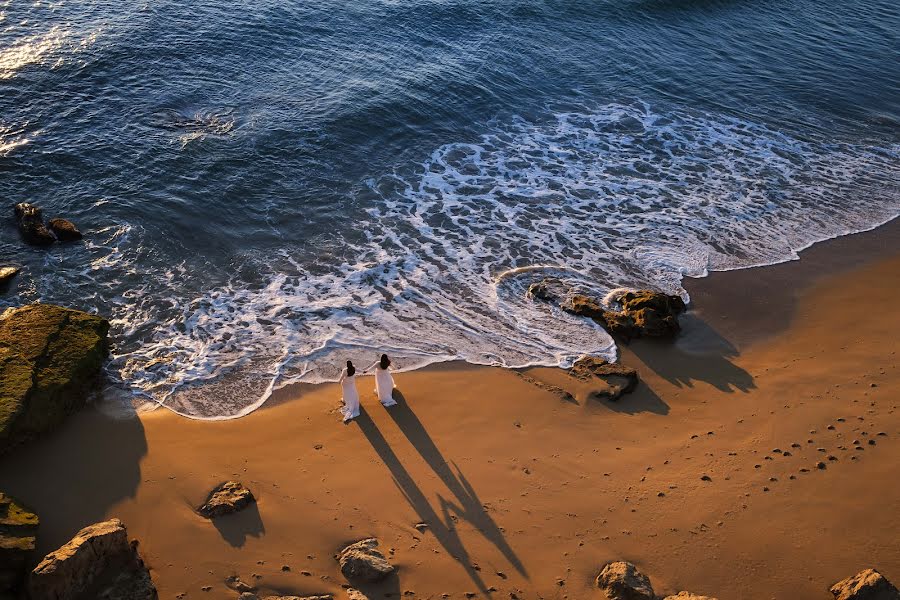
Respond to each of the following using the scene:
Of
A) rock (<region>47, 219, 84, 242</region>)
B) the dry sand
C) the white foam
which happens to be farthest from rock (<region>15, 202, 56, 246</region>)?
the dry sand

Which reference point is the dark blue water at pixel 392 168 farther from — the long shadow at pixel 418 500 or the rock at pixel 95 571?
the rock at pixel 95 571

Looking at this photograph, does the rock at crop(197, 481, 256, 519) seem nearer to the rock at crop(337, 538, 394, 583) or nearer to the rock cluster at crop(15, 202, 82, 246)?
the rock at crop(337, 538, 394, 583)

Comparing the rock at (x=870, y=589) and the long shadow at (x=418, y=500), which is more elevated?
the rock at (x=870, y=589)

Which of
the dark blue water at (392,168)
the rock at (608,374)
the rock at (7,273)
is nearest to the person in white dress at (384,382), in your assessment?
the dark blue water at (392,168)

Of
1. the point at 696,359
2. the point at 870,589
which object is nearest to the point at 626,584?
the point at 870,589

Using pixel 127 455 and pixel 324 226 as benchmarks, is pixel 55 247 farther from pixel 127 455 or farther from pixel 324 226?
pixel 127 455
